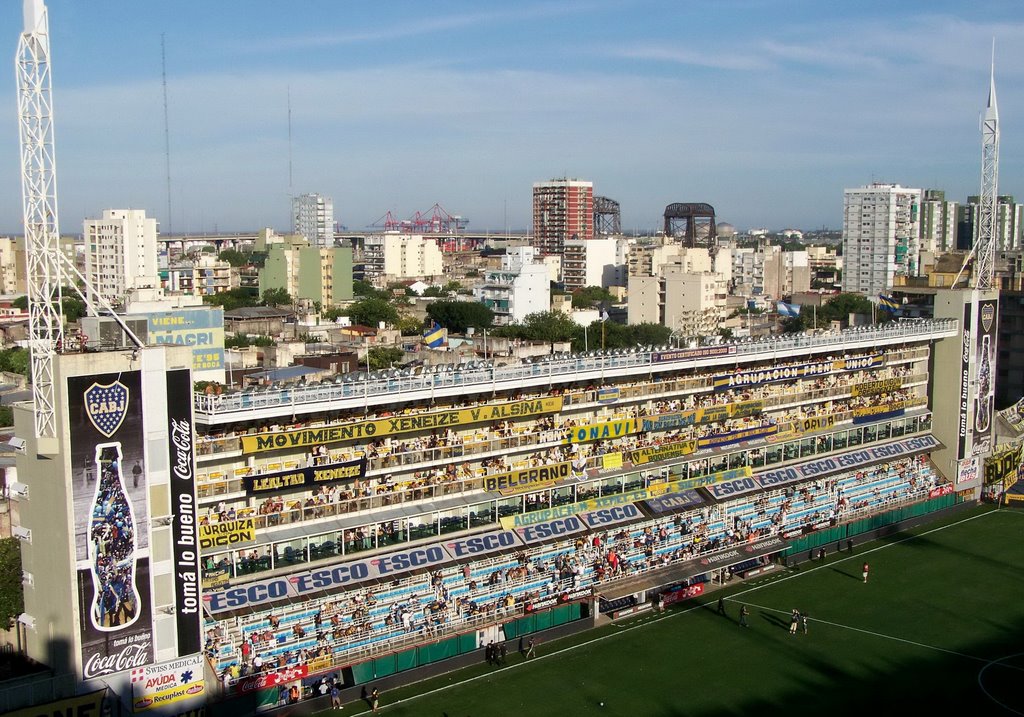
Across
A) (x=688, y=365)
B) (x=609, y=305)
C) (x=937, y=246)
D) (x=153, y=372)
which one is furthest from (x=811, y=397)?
(x=937, y=246)

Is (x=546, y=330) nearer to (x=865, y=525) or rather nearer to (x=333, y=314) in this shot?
(x=333, y=314)

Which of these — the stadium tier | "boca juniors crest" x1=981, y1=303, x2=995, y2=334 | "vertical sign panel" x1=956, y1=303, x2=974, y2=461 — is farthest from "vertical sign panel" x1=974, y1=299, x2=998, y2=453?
the stadium tier

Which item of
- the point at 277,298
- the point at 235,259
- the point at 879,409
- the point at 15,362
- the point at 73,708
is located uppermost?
the point at 235,259

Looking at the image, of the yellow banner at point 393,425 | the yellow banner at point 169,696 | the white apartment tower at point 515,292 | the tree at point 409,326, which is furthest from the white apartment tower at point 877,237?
the yellow banner at point 169,696

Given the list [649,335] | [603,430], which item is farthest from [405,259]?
[603,430]

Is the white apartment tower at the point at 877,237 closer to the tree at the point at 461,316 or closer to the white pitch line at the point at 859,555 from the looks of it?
the tree at the point at 461,316
